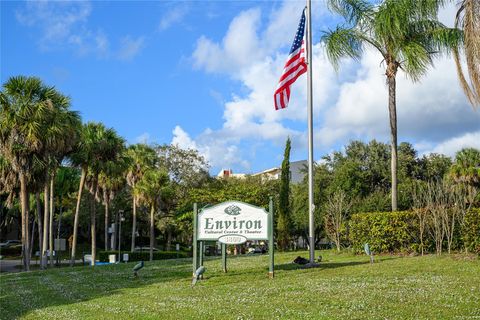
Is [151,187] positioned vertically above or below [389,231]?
above

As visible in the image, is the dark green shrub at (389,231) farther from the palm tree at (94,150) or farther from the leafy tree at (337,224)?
the palm tree at (94,150)

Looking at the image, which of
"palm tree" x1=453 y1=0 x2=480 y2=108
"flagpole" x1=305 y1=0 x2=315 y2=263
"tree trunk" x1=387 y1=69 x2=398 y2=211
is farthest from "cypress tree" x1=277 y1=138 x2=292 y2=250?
"palm tree" x1=453 y1=0 x2=480 y2=108

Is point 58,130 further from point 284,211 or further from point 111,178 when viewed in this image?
point 284,211

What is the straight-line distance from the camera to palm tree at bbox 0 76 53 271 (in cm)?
2725

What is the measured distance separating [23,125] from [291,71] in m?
15.4

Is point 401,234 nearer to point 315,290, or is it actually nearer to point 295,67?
point 295,67

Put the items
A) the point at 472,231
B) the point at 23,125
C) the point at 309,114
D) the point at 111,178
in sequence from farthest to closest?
the point at 111,178
the point at 23,125
the point at 472,231
the point at 309,114

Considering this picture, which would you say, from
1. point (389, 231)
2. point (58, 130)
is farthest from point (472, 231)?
point (58, 130)

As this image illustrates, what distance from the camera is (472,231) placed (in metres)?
18.3

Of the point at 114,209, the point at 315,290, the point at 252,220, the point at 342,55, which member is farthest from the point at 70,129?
the point at 114,209

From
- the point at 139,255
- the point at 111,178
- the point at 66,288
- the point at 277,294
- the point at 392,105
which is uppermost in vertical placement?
the point at 392,105

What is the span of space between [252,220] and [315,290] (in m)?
3.81

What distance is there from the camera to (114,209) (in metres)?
59.0

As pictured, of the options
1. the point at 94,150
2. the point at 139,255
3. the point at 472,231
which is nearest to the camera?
the point at 472,231
